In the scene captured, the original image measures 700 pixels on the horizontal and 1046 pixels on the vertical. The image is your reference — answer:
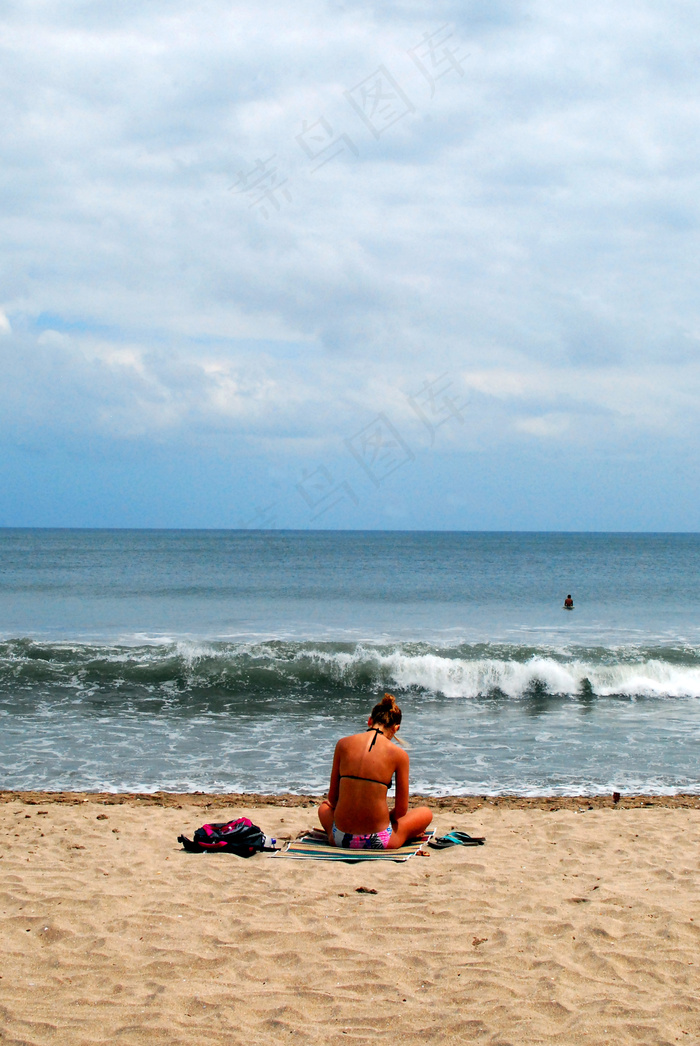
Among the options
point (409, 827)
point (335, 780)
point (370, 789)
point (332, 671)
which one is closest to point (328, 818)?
point (335, 780)

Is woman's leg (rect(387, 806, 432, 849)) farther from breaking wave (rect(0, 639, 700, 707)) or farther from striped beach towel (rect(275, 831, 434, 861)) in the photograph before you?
breaking wave (rect(0, 639, 700, 707))

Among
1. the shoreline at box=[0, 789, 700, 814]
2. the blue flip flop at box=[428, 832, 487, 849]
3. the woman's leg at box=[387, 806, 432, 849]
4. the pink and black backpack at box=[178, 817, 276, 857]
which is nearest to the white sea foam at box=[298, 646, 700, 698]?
the shoreline at box=[0, 789, 700, 814]

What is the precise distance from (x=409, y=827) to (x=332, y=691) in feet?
36.0

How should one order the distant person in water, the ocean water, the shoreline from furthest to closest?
the ocean water
the shoreline
the distant person in water

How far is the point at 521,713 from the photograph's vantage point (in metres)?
15.5

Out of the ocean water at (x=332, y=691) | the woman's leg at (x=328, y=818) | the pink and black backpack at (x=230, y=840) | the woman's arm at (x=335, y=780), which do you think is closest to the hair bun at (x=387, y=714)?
the woman's arm at (x=335, y=780)

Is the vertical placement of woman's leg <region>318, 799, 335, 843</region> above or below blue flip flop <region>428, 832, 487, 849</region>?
above

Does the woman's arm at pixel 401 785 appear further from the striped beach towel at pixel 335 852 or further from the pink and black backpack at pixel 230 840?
the pink and black backpack at pixel 230 840

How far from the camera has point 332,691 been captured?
18000 millimetres

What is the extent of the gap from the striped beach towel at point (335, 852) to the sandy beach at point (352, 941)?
0.15 meters

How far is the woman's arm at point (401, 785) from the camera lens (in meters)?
6.76

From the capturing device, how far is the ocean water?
11039 mm

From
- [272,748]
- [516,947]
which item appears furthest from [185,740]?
[516,947]

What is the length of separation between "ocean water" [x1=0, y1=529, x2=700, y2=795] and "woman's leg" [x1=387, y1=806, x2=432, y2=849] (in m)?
2.79
